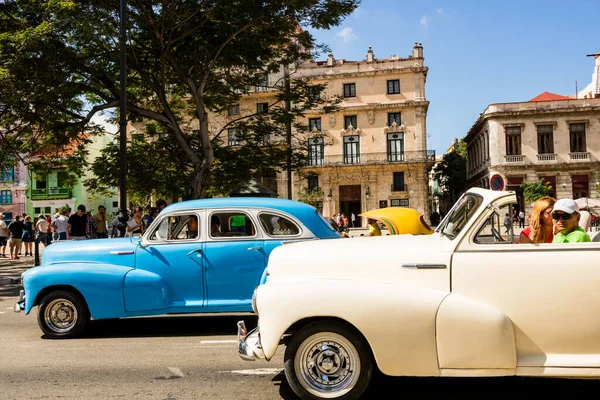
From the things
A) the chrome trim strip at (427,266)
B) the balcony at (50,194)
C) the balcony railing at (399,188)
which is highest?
the balcony at (50,194)

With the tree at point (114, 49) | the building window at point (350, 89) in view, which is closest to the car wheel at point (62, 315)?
the tree at point (114, 49)

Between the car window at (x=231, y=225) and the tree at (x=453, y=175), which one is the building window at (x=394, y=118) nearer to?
the tree at (x=453, y=175)

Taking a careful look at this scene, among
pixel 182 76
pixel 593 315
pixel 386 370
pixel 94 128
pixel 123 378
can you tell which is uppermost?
pixel 182 76

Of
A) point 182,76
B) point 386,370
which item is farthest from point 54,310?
point 182,76

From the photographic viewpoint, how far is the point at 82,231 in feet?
51.3

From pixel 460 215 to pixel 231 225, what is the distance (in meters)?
3.60

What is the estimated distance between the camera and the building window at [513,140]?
171 feet

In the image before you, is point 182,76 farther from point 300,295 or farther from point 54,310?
point 300,295

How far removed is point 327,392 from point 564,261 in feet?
6.86

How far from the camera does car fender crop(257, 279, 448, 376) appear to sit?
4.29 meters

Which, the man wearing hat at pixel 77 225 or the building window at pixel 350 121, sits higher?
the building window at pixel 350 121

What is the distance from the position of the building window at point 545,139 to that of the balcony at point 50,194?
4698 centimetres

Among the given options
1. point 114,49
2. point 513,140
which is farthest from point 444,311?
point 513,140

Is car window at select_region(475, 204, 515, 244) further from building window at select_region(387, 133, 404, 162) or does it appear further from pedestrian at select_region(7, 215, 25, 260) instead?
building window at select_region(387, 133, 404, 162)
